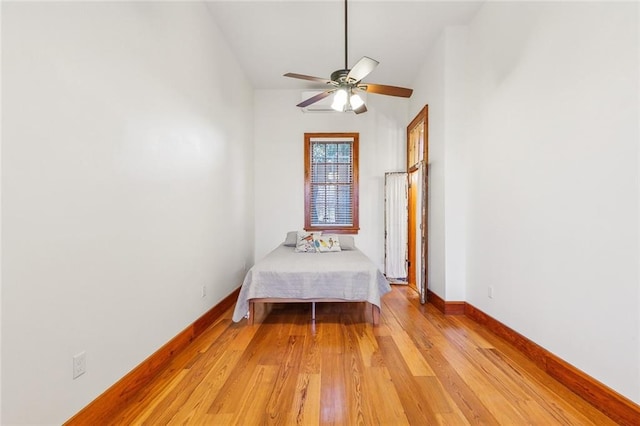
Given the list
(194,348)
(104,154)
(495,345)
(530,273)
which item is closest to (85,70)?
(104,154)

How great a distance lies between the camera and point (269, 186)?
4.98 m

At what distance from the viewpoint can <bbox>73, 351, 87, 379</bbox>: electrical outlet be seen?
1.38 meters

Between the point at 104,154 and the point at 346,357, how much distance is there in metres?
2.06

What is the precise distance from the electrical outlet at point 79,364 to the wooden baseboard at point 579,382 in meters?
2.73

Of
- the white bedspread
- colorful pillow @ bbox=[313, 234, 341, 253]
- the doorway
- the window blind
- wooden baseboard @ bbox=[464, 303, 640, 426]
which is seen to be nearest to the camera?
wooden baseboard @ bbox=[464, 303, 640, 426]

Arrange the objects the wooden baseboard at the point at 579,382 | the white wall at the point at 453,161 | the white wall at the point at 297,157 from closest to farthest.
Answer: the wooden baseboard at the point at 579,382, the white wall at the point at 453,161, the white wall at the point at 297,157

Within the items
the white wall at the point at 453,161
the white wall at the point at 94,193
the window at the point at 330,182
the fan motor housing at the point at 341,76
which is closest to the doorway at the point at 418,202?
the white wall at the point at 453,161

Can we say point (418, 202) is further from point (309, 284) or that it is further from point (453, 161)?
point (309, 284)

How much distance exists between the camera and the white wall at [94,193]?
45.3 inches

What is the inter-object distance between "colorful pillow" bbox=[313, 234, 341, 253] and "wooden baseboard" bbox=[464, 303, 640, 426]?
209 cm

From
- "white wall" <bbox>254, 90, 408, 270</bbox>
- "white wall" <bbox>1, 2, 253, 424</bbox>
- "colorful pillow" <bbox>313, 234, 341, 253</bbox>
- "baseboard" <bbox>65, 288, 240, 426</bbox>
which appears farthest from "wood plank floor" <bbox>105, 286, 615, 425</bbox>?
"white wall" <bbox>254, 90, 408, 270</bbox>

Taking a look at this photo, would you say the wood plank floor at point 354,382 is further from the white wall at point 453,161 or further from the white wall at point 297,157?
the white wall at point 297,157

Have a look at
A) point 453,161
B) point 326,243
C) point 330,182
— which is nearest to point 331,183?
point 330,182

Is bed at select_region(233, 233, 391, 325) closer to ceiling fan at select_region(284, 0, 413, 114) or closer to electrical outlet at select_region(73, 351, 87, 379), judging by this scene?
electrical outlet at select_region(73, 351, 87, 379)
